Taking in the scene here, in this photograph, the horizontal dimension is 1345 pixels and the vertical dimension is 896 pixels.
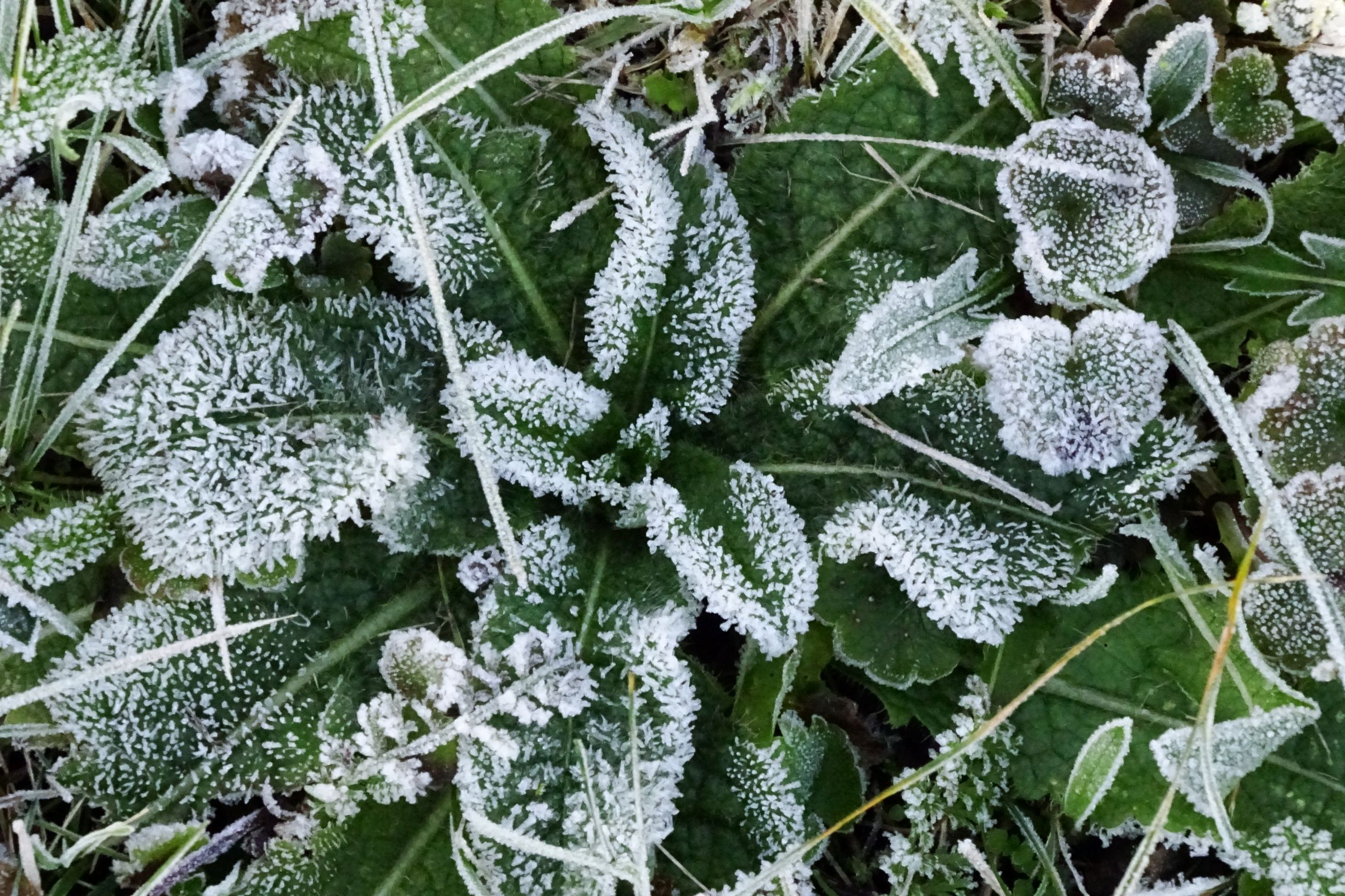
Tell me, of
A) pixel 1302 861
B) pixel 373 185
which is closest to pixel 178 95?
pixel 373 185

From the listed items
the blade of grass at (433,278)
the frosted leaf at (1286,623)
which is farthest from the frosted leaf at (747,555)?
the frosted leaf at (1286,623)

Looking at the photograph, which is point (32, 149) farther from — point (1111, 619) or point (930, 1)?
point (1111, 619)

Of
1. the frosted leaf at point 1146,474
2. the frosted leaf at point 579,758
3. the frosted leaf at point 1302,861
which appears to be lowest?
the frosted leaf at point 1302,861

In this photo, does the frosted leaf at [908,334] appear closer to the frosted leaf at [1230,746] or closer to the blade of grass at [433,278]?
the blade of grass at [433,278]

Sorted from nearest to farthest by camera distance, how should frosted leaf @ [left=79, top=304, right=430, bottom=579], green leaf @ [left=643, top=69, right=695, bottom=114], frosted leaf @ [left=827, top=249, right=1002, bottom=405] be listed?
frosted leaf @ [left=79, top=304, right=430, bottom=579], frosted leaf @ [left=827, top=249, right=1002, bottom=405], green leaf @ [left=643, top=69, right=695, bottom=114]

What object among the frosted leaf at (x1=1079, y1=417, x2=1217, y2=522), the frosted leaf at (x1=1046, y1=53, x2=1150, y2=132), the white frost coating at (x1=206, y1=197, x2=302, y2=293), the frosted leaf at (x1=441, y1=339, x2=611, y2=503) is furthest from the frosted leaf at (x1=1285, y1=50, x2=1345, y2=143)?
the white frost coating at (x1=206, y1=197, x2=302, y2=293)

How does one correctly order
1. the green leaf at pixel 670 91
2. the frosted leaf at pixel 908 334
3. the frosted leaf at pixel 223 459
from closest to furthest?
the frosted leaf at pixel 223 459, the frosted leaf at pixel 908 334, the green leaf at pixel 670 91

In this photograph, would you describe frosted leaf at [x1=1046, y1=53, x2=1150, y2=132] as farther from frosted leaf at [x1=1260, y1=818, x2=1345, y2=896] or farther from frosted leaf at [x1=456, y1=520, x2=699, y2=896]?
frosted leaf at [x1=1260, y1=818, x2=1345, y2=896]
